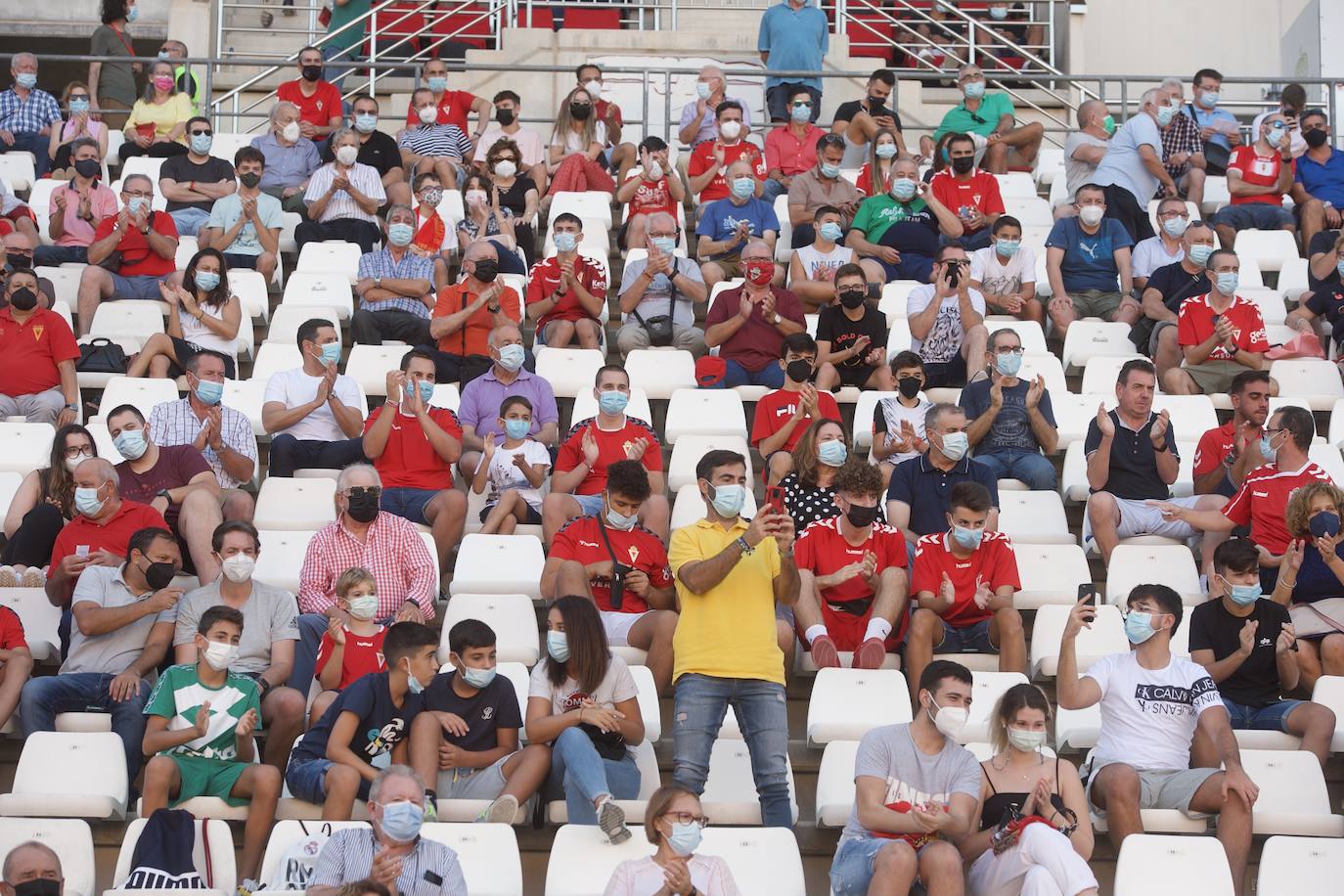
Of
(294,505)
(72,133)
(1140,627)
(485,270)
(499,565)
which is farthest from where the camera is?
(72,133)

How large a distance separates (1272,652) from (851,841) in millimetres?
2073

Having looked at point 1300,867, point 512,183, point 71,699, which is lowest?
point 1300,867

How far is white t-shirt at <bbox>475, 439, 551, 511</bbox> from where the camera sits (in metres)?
8.46

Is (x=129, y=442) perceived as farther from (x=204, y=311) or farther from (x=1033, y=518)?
(x=1033, y=518)

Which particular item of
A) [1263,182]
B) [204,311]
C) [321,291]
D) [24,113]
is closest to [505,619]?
[204,311]

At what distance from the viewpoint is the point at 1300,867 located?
20.5 ft

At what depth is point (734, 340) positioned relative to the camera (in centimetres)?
970

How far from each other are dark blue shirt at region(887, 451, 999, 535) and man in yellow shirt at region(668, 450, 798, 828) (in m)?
1.40

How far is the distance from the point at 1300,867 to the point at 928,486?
94.1 inches

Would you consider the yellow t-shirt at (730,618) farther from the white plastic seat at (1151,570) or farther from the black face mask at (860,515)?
the white plastic seat at (1151,570)

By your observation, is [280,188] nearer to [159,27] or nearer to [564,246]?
[564,246]

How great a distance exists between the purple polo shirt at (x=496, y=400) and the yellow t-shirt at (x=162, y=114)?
467 centimetres

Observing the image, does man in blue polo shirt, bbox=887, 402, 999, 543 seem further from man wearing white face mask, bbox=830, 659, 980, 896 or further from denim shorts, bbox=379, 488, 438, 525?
denim shorts, bbox=379, 488, 438, 525

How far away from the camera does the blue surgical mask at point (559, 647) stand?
6.65 m
